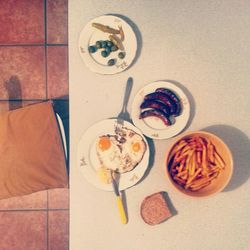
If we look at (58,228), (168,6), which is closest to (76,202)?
(168,6)

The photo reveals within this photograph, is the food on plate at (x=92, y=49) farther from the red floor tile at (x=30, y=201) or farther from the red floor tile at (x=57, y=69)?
the red floor tile at (x=30, y=201)

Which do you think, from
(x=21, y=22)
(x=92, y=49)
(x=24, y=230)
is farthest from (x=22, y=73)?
(x=92, y=49)

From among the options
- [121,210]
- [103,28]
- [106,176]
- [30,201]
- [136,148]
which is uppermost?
[103,28]

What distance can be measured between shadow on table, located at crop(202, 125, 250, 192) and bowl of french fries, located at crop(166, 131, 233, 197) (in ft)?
0.40

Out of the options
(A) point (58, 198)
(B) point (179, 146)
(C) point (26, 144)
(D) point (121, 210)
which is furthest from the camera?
(A) point (58, 198)

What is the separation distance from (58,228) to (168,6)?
1.57 metres

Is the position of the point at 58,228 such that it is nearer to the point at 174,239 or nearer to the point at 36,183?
the point at 36,183

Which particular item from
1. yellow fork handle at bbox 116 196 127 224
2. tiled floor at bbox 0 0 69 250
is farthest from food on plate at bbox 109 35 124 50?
tiled floor at bbox 0 0 69 250

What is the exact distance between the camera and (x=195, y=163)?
110 cm

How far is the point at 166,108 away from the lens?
44.8 inches

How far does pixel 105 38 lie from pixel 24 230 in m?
1.52

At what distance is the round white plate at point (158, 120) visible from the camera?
46.4 inches

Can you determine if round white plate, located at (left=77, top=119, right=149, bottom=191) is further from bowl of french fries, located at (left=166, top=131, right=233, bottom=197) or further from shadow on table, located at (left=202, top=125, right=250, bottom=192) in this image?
shadow on table, located at (left=202, top=125, right=250, bottom=192)

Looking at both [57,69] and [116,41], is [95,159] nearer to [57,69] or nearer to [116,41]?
[116,41]
